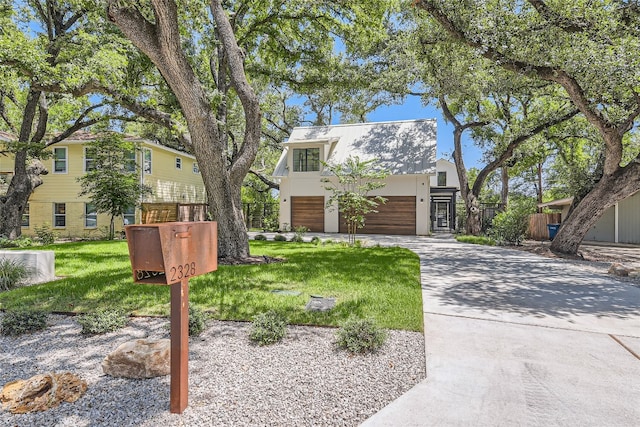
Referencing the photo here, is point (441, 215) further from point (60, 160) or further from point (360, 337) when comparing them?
point (360, 337)

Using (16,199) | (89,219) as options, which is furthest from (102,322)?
(89,219)

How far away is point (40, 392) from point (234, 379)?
1272mm

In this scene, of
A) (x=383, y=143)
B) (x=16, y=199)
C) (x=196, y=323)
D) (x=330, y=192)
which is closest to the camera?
(x=196, y=323)

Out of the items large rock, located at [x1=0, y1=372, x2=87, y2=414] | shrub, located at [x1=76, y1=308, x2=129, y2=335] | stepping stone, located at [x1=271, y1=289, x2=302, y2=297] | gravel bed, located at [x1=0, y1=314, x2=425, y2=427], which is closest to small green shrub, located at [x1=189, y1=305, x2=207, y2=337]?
gravel bed, located at [x1=0, y1=314, x2=425, y2=427]

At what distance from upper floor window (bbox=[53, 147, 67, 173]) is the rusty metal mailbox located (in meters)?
18.7

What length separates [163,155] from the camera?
1819 centimetres

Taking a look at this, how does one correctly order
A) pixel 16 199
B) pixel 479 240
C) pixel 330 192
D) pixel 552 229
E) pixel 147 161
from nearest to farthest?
pixel 479 240 → pixel 16 199 → pixel 552 229 → pixel 147 161 → pixel 330 192

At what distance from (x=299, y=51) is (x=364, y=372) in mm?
10988

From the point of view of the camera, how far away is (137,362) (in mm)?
2611

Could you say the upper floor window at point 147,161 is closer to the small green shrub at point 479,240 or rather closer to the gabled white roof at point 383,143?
the gabled white roof at point 383,143

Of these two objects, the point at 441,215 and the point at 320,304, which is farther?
the point at 441,215

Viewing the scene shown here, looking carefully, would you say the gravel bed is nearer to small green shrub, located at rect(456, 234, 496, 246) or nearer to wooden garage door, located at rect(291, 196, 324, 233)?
small green shrub, located at rect(456, 234, 496, 246)

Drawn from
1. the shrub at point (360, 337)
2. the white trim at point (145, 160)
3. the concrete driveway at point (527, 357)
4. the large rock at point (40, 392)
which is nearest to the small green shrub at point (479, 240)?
the concrete driveway at point (527, 357)

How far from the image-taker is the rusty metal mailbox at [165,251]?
6.38 ft
